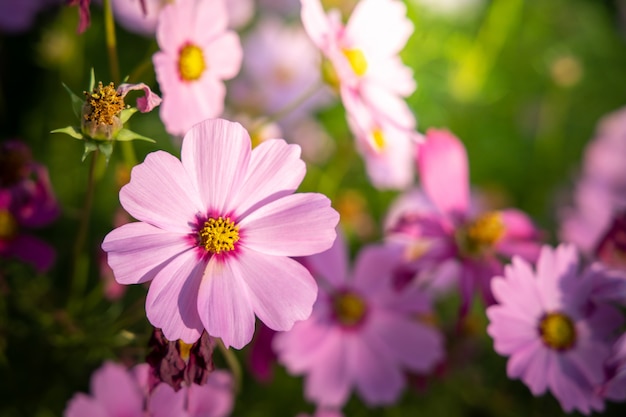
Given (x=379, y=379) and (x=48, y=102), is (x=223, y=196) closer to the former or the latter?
(x=379, y=379)

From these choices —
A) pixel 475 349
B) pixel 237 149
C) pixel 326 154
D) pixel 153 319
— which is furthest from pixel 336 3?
pixel 153 319

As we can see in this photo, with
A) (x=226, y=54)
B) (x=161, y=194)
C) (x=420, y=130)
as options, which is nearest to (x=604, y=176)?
(x=420, y=130)

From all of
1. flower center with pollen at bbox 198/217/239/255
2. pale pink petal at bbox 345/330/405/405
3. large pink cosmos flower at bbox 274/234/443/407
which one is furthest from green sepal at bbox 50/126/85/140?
pale pink petal at bbox 345/330/405/405

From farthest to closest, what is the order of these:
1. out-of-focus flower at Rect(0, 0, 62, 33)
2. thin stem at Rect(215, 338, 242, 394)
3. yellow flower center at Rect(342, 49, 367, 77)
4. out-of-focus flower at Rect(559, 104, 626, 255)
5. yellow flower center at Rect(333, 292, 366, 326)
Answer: out-of-focus flower at Rect(559, 104, 626, 255)
out-of-focus flower at Rect(0, 0, 62, 33)
yellow flower center at Rect(333, 292, 366, 326)
yellow flower center at Rect(342, 49, 367, 77)
thin stem at Rect(215, 338, 242, 394)

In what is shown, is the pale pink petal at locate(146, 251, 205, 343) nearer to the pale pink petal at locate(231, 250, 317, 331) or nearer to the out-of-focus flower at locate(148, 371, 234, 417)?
the pale pink petal at locate(231, 250, 317, 331)

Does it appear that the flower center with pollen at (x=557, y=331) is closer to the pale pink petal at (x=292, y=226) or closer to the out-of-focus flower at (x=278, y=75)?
the pale pink petal at (x=292, y=226)

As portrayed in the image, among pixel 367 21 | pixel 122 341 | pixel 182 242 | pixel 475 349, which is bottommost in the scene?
pixel 475 349

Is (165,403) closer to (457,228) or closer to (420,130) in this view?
(457,228)
